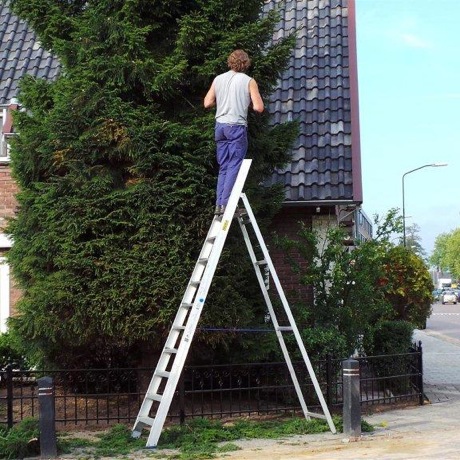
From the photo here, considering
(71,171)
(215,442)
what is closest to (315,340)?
(215,442)

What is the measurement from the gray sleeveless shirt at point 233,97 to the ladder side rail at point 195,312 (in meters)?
0.52

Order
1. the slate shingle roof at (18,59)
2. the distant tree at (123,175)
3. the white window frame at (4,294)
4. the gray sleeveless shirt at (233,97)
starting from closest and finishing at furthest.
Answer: the gray sleeveless shirt at (233,97) → the distant tree at (123,175) → the white window frame at (4,294) → the slate shingle roof at (18,59)

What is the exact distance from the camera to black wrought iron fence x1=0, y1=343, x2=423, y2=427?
10.8 metres

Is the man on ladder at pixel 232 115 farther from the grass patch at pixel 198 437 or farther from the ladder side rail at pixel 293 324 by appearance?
the grass patch at pixel 198 437

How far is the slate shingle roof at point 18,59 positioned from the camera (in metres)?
16.6

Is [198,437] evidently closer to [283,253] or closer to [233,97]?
[233,97]

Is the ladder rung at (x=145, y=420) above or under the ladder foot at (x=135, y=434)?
above

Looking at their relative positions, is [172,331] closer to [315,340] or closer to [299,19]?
[315,340]

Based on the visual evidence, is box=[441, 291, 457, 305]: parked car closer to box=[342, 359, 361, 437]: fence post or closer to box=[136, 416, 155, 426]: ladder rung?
box=[342, 359, 361, 437]: fence post

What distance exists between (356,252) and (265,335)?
6.58 feet

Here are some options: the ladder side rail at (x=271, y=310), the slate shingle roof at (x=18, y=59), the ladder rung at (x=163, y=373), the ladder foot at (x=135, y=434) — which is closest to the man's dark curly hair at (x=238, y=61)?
the ladder side rail at (x=271, y=310)

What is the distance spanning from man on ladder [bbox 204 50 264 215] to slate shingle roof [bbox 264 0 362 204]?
3.89m

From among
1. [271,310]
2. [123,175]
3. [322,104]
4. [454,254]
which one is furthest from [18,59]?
[454,254]

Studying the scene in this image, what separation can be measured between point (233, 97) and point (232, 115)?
200 millimetres
